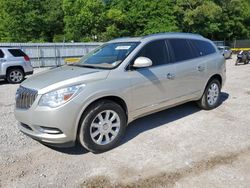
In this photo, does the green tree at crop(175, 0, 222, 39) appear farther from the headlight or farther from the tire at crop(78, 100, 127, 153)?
the headlight

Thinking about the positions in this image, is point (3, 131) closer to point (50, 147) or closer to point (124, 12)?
point (50, 147)

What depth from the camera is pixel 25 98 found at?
Result: 4258 mm

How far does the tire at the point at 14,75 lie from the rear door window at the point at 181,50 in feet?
28.1

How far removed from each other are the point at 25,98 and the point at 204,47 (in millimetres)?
4158

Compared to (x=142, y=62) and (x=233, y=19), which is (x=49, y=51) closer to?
(x=142, y=62)

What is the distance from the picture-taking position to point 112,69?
4539mm

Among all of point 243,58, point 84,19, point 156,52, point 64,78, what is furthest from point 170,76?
point 84,19

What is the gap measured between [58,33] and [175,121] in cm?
3691

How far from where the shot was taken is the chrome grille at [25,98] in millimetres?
4125

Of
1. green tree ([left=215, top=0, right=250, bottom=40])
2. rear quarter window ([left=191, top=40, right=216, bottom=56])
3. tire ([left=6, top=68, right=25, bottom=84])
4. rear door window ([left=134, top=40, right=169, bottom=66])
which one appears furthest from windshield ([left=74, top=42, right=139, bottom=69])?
green tree ([left=215, top=0, right=250, bottom=40])

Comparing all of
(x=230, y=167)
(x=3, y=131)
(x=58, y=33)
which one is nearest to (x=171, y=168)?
(x=230, y=167)

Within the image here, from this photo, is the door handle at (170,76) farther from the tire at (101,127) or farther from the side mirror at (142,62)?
the tire at (101,127)

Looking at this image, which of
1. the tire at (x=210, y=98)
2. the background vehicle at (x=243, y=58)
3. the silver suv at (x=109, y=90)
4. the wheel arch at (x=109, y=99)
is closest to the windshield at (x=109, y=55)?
the silver suv at (x=109, y=90)

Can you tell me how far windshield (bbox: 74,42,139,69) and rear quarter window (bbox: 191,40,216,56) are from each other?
1.85 meters
